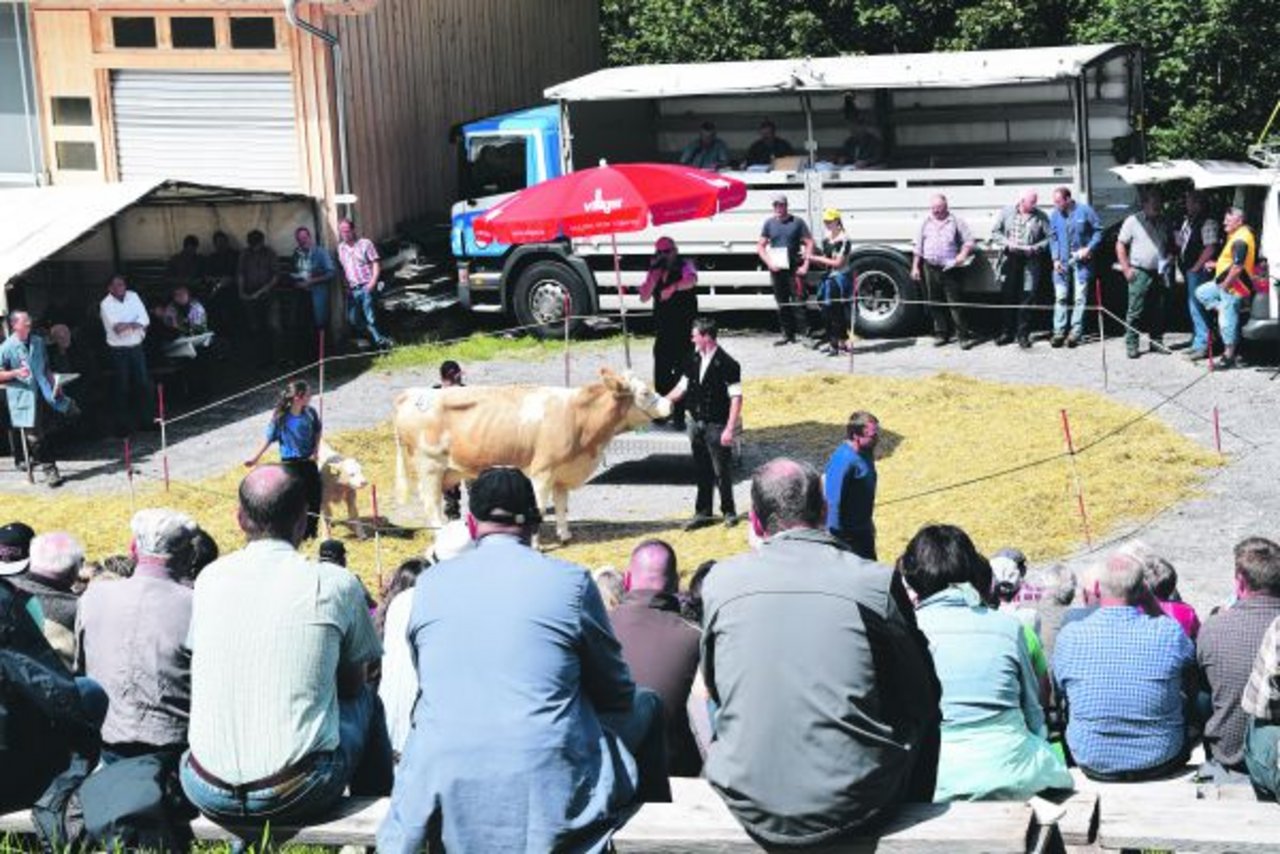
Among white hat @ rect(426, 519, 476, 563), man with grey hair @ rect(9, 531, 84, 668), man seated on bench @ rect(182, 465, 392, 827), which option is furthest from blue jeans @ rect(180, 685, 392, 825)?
white hat @ rect(426, 519, 476, 563)

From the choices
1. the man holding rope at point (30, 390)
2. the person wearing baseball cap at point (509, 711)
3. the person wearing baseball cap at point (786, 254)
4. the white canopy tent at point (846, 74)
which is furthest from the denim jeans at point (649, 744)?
the white canopy tent at point (846, 74)

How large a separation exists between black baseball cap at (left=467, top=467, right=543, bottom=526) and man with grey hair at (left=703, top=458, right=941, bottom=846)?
25.6 inches

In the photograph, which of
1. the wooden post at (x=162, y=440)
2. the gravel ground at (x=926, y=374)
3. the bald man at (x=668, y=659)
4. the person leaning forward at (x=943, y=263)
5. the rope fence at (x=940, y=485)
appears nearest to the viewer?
the bald man at (x=668, y=659)

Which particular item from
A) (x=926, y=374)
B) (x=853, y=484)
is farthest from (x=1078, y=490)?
(x=926, y=374)

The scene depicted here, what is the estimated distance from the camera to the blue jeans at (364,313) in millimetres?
24844

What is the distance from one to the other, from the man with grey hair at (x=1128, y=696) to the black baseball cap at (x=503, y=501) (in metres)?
2.96

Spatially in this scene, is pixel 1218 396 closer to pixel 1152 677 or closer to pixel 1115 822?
pixel 1152 677

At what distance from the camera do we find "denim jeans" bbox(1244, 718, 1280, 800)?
8250 millimetres

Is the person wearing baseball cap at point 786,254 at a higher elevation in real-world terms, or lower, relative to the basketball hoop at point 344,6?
lower

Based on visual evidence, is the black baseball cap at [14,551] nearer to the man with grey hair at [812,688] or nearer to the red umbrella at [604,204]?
the man with grey hair at [812,688]

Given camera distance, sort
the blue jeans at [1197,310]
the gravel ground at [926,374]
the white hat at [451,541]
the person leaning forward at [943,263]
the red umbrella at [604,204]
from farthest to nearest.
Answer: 1. the person leaning forward at [943,263]
2. the blue jeans at [1197,310]
3. the red umbrella at [604,204]
4. the gravel ground at [926,374]
5. the white hat at [451,541]

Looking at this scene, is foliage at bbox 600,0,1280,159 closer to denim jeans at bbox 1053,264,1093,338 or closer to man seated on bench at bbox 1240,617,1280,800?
denim jeans at bbox 1053,264,1093,338

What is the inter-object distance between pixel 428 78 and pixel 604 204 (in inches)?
386

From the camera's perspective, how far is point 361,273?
24781mm
